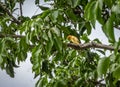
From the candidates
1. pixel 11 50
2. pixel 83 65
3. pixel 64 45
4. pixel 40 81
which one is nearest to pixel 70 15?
pixel 64 45

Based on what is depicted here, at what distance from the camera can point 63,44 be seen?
2.98 meters

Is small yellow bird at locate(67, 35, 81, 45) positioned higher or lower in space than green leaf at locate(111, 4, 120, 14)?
lower

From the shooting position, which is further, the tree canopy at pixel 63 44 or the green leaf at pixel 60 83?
the green leaf at pixel 60 83

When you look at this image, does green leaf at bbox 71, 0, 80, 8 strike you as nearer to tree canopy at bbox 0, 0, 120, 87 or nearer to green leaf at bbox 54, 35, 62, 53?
tree canopy at bbox 0, 0, 120, 87

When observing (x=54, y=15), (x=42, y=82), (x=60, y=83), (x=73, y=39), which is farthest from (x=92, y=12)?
(x=42, y=82)

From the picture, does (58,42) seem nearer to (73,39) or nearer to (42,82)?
(73,39)

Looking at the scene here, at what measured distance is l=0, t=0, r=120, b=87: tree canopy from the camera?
2.64 meters

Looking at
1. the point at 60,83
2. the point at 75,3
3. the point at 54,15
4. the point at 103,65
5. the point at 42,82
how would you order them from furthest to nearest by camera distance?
the point at 42,82
the point at 60,83
the point at 75,3
the point at 54,15
the point at 103,65

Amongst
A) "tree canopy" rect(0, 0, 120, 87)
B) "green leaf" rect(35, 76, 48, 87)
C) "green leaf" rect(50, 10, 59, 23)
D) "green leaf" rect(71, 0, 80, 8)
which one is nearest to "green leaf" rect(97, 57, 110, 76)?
"tree canopy" rect(0, 0, 120, 87)

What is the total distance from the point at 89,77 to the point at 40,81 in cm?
55

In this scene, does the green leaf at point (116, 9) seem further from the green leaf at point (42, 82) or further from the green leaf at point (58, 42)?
the green leaf at point (42, 82)

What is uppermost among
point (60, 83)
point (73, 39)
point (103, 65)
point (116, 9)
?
point (116, 9)

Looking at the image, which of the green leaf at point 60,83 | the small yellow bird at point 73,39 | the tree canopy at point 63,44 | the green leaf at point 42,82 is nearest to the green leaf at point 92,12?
the tree canopy at point 63,44

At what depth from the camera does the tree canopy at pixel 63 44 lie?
8.68 ft
